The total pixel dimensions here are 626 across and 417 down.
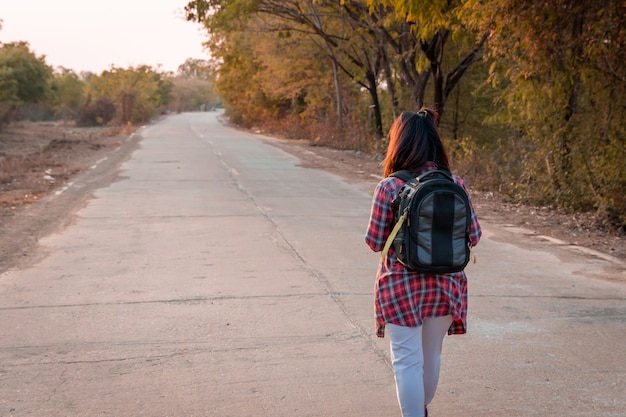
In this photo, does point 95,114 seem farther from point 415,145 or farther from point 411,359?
point 411,359

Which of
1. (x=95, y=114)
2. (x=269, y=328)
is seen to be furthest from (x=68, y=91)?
(x=269, y=328)

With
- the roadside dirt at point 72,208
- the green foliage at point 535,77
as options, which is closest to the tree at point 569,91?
the green foliage at point 535,77

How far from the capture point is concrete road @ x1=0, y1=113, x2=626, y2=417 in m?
4.93

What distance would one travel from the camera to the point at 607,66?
474 inches

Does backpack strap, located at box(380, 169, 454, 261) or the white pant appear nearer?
backpack strap, located at box(380, 169, 454, 261)

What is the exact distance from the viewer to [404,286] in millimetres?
3877

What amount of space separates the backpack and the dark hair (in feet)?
0.38

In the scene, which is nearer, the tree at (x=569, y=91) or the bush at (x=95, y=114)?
the tree at (x=569, y=91)

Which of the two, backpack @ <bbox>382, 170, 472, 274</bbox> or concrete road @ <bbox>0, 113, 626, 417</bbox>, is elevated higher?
backpack @ <bbox>382, 170, 472, 274</bbox>

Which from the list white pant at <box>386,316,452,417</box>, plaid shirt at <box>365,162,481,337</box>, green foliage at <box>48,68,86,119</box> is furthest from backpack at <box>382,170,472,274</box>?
green foliage at <box>48,68,86,119</box>

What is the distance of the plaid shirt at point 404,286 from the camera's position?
12.7ft

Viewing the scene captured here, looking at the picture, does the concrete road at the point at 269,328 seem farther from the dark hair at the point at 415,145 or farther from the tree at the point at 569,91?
the tree at the point at 569,91

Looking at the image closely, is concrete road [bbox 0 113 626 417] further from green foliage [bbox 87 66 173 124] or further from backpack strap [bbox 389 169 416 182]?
green foliage [bbox 87 66 173 124]

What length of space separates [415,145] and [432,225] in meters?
0.40
